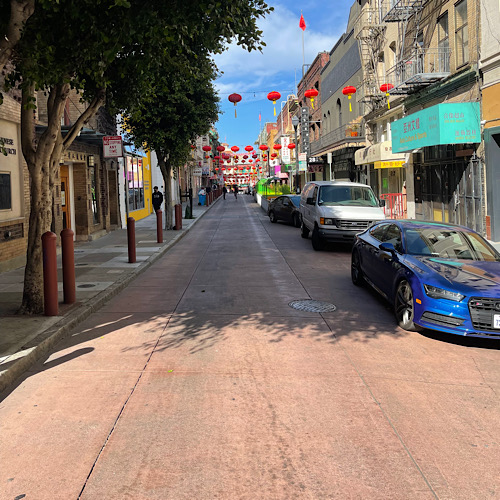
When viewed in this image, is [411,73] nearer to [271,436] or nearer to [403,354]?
[403,354]

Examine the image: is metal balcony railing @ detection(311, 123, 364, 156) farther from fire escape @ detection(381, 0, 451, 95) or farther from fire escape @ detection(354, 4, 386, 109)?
fire escape @ detection(381, 0, 451, 95)

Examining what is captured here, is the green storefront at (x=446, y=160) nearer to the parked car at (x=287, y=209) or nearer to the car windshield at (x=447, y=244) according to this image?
the parked car at (x=287, y=209)

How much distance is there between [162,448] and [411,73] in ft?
68.9

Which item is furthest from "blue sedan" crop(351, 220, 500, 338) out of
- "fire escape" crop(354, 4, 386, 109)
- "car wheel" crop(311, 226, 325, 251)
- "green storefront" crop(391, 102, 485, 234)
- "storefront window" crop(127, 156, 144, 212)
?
"fire escape" crop(354, 4, 386, 109)

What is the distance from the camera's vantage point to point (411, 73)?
21.5 meters

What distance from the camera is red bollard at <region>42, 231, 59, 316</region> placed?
738 cm

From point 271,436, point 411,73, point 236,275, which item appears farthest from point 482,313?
point 411,73

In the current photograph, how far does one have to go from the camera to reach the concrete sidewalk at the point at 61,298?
584cm

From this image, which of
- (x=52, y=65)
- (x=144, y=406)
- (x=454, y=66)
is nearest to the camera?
(x=144, y=406)

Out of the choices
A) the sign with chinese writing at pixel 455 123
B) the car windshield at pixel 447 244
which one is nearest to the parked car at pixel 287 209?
the sign with chinese writing at pixel 455 123

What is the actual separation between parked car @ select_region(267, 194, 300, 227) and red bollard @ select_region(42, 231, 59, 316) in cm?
1748

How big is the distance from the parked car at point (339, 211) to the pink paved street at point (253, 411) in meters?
6.43

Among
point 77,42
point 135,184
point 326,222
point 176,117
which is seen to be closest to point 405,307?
point 77,42

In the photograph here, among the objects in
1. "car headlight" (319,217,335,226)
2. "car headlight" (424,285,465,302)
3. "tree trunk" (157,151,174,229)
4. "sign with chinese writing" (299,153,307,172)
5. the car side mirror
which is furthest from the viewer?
"sign with chinese writing" (299,153,307,172)
